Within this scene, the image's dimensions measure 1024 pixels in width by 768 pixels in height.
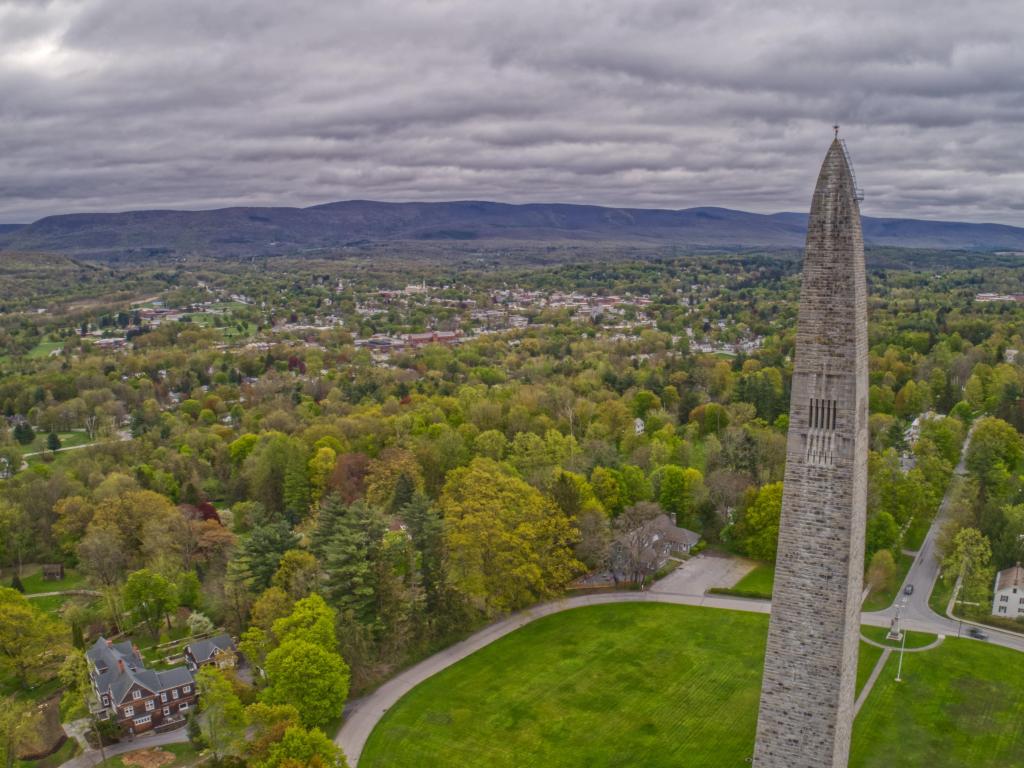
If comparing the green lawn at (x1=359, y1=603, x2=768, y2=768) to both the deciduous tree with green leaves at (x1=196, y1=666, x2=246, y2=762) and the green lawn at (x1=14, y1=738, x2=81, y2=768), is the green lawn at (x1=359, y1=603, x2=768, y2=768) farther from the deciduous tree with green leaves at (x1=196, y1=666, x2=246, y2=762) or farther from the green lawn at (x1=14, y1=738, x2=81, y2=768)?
the green lawn at (x1=14, y1=738, x2=81, y2=768)

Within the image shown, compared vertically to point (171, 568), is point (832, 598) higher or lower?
higher

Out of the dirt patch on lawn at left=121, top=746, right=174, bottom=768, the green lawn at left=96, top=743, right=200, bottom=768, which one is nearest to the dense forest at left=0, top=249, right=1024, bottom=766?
the green lawn at left=96, top=743, right=200, bottom=768

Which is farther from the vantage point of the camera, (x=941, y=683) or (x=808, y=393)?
(x=941, y=683)

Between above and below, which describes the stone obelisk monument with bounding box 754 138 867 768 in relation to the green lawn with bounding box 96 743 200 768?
above

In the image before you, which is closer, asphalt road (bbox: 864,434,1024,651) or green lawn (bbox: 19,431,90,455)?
asphalt road (bbox: 864,434,1024,651)

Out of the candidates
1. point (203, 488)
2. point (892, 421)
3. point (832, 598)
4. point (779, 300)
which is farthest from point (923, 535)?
point (779, 300)

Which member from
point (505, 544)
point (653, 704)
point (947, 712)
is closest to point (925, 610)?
point (947, 712)

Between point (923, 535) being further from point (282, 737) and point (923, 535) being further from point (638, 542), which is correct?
point (282, 737)

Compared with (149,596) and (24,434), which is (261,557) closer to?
(149,596)
